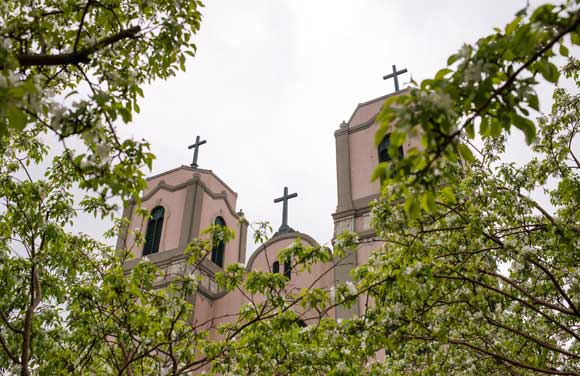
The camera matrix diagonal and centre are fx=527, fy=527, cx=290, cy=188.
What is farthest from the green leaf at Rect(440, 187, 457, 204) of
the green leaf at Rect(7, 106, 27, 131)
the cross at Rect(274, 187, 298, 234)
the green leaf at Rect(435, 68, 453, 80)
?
the cross at Rect(274, 187, 298, 234)

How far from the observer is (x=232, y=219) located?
23.6 m

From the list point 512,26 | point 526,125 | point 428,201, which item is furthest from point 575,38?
point 428,201

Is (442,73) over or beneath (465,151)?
over

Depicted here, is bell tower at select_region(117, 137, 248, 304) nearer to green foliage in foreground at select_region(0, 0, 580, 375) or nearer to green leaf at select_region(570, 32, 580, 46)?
green foliage in foreground at select_region(0, 0, 580, 375)

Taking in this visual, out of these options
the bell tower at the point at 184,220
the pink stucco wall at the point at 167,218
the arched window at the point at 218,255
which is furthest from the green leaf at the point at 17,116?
the arched window at the point at 218,255

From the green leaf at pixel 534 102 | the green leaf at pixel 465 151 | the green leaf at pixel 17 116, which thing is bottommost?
the green leaf at pixel 465 151

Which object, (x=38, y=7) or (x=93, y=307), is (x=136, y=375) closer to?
(x=93, y=307)

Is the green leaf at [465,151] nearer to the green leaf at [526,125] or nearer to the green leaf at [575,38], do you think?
the green leaf at [526,125]

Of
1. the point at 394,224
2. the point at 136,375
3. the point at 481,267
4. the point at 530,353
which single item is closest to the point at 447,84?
the point at 394,224

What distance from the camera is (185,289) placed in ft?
20.8

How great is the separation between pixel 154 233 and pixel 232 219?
11.7 feet

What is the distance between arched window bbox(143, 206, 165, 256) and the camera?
70.2 feet

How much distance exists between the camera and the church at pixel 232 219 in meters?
17.4

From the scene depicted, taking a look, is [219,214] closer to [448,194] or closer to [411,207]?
[448,194]
